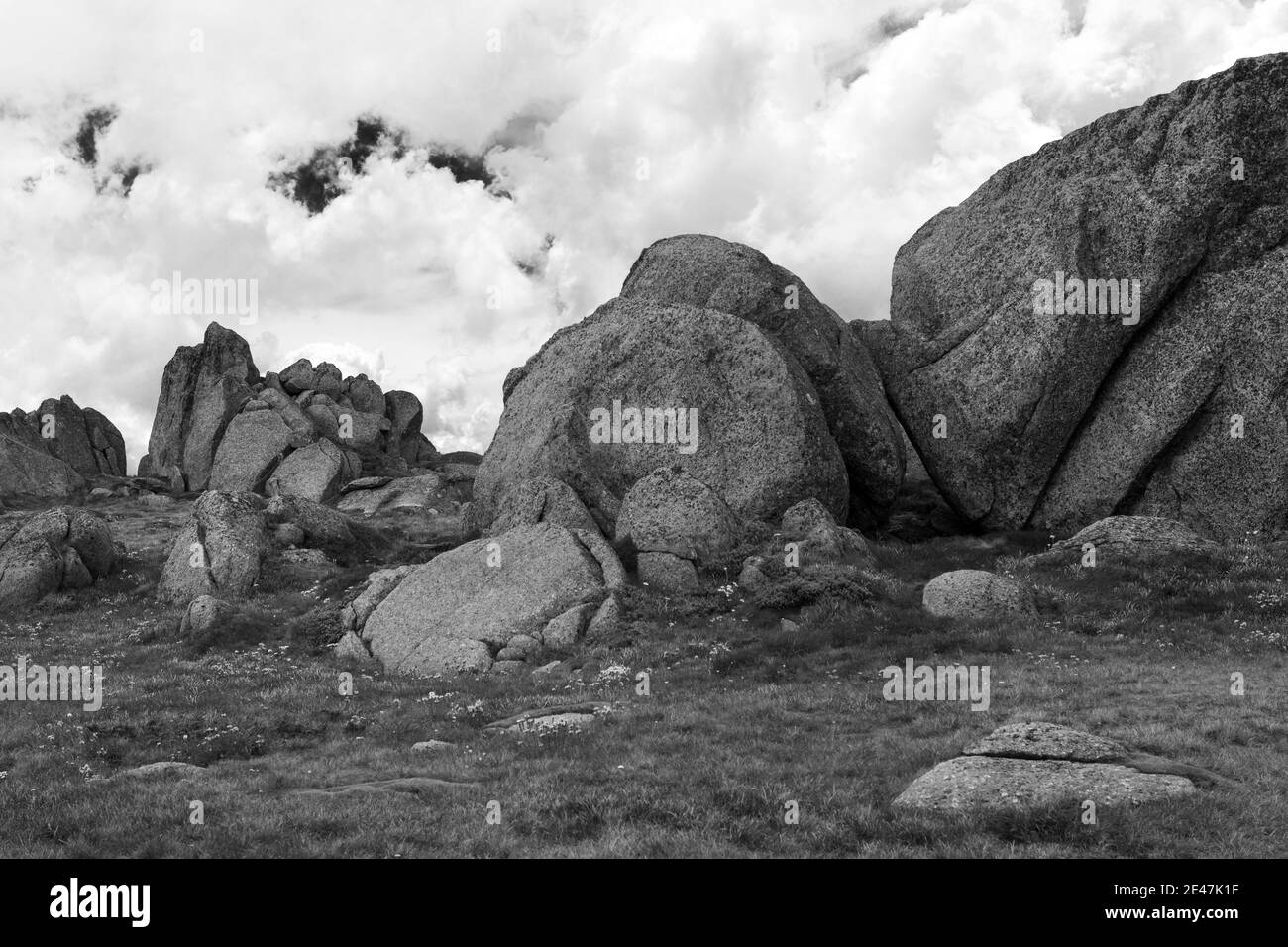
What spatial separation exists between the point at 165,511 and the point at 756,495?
190 ft

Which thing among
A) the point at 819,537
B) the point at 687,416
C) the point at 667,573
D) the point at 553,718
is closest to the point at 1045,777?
the point at 553,718

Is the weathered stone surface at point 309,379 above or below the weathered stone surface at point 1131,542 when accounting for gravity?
above

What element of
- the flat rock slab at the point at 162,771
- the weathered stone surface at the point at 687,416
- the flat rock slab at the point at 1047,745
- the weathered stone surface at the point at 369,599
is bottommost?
the flat rock slab at the point at 162,771

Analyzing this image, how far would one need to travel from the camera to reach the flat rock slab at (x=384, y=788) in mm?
14695

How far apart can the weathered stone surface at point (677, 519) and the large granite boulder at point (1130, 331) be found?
13.1 m

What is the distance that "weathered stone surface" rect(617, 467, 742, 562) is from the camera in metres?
34.4

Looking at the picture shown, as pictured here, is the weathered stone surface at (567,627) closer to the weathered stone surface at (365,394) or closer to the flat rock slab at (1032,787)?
the flat rock slab at (1032,787)

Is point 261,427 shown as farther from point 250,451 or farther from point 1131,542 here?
point 1131,542

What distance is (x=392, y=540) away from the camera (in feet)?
168

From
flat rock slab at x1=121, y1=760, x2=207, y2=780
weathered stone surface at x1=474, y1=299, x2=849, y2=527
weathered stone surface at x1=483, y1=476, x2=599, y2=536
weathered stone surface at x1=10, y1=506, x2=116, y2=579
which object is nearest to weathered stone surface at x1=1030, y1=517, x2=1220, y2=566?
weathered stone surface at x1=474, y1=299, x2=849, y2=527

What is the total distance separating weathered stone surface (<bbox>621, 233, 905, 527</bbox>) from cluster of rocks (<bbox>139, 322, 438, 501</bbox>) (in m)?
45.7

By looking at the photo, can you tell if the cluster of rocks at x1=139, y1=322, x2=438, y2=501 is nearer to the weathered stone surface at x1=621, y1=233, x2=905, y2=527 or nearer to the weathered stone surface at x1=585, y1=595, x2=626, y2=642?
the weathered stone surface at x1=621, y1=233, x2=905, y2=527

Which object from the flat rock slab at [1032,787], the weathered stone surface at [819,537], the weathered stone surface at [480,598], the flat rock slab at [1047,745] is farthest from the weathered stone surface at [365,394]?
the flat rock slab at [1032,787]
